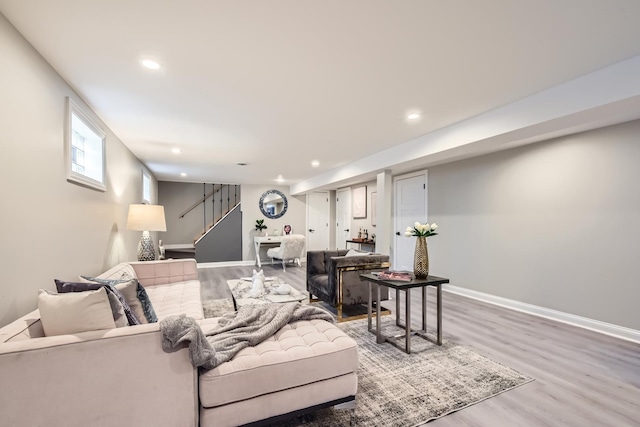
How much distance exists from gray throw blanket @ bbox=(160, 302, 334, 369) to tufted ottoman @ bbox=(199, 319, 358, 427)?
0.05 m

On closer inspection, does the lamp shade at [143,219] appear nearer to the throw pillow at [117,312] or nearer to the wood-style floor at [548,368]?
the throw pillow at [117,312]

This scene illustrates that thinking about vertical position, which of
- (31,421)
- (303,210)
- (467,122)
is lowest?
(31,421)

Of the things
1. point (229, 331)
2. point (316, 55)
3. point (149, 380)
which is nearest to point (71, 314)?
point (149, 380)

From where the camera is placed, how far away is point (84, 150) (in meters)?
2.78

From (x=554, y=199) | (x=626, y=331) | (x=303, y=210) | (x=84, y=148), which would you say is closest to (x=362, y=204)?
(x=303, y=210)

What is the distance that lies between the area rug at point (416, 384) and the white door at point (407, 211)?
113 inches

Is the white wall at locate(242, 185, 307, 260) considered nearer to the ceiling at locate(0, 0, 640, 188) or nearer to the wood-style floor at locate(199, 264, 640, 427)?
the ceiling at locate(0, 0, 640, 188)

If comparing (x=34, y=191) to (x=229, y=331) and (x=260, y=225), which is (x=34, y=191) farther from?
(x=260, y=225)

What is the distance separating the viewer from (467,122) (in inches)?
122

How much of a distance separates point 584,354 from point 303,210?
22.2 ft

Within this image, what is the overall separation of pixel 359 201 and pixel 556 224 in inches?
158

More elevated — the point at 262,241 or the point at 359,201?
the point at 359,201

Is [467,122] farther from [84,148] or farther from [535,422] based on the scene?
[84,148]

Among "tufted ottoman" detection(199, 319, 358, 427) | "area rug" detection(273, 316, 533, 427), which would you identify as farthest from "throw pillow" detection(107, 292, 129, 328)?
"area rug" detection(273, 316, 533, 427)
